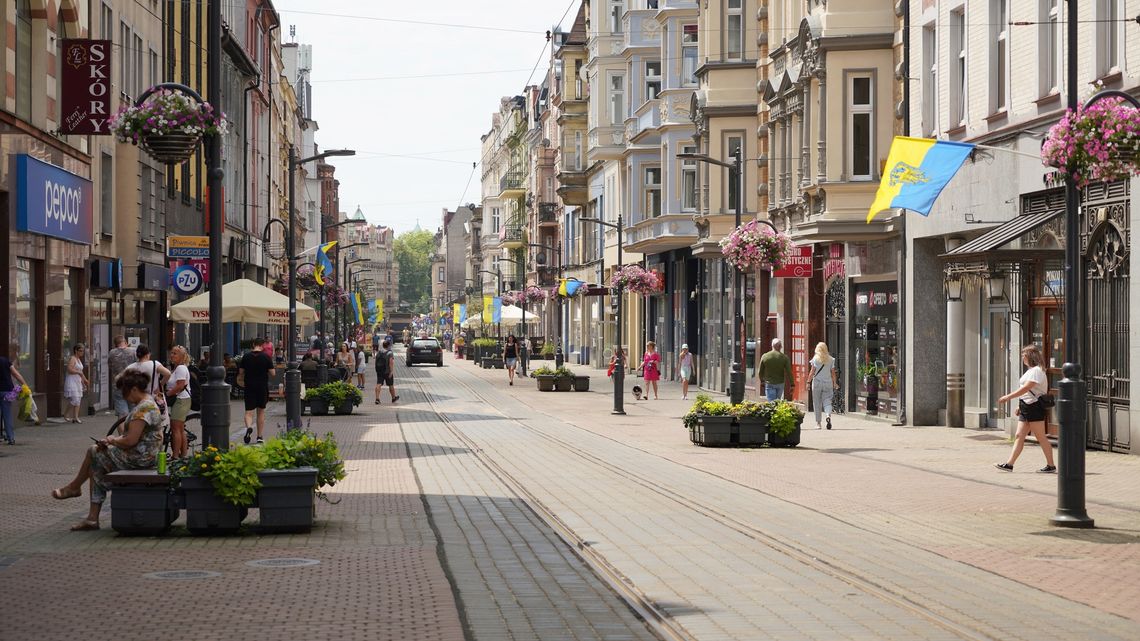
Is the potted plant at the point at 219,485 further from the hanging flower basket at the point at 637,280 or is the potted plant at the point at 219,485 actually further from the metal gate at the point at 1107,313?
the hanging flower basket at the point at 637,280

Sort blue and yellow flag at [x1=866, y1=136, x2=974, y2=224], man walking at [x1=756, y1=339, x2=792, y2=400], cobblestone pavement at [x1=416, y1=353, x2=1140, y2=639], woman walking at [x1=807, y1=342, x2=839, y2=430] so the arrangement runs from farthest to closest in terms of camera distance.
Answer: man walking at [x1=756, y1=339, x2=792, y2=400], woman walking at [x1=807, y1=342, x2=839, y2=430], blue and yellow flag at [x1=866, y1=136, x2=974, y2=224], cobblestone pavement at [x1=416, y1=353, x2=1140, y2=639]

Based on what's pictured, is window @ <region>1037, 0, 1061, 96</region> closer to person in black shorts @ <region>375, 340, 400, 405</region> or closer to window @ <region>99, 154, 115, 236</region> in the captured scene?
window @ <region>99, 154, 115, 236</region>

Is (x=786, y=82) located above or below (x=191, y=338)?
above

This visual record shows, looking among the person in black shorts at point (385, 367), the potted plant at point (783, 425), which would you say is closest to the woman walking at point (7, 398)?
the potted plant at point (783, 425)

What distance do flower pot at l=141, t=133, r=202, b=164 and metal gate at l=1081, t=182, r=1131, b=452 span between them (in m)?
12.6

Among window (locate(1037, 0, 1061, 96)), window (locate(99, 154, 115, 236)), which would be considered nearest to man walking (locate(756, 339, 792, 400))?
window (locate(1037, 0, 1061, 96))

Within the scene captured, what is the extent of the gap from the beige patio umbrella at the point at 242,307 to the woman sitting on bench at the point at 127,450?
69.0 ft

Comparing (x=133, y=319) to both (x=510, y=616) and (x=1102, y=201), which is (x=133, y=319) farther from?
(x=510, y=616)

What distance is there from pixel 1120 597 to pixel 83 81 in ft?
75.8

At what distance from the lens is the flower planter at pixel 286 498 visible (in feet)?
42.7

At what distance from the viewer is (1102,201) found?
2219cm

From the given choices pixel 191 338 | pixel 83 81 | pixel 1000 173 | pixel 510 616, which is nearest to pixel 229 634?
pixel 510 616

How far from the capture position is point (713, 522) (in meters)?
14.5

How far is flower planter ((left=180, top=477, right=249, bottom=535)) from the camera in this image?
13.0 metres
